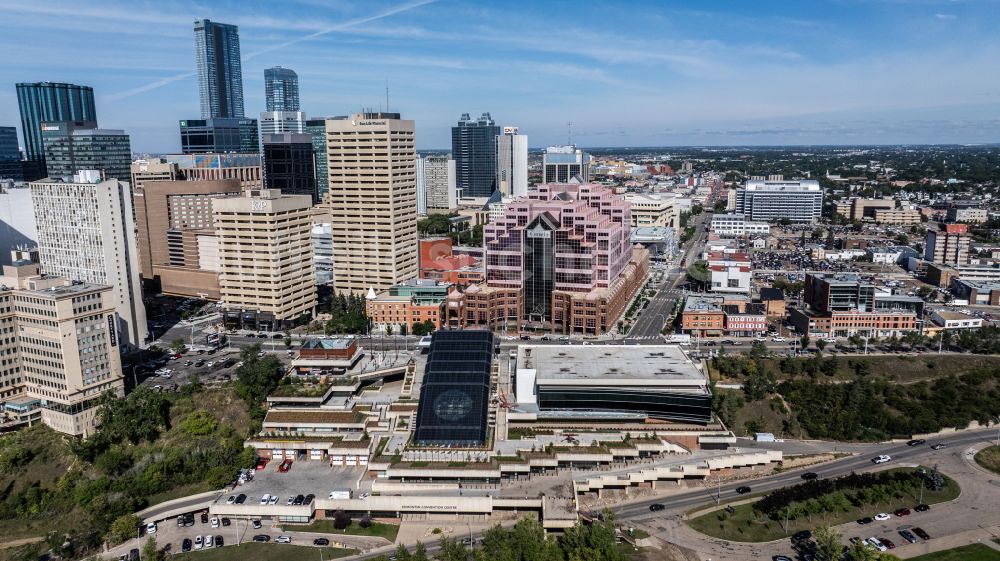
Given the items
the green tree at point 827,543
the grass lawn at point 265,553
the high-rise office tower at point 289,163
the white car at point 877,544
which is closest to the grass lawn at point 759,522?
the white car at point 877,544

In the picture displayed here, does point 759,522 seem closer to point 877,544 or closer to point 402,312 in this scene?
point 877,544

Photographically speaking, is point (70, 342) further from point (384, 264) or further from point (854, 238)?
point (854, 238)

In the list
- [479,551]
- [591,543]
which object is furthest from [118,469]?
[591,543]

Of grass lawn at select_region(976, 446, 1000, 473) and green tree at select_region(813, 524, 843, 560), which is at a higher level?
green tree at select_region(813, 524, 843, 560)

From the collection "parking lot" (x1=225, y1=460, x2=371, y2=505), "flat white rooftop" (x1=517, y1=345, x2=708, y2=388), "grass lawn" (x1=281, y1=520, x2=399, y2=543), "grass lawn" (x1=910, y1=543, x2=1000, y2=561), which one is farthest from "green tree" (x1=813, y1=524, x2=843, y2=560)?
"parking lot" (x1=225, y1=460, x2=371, y2=505)

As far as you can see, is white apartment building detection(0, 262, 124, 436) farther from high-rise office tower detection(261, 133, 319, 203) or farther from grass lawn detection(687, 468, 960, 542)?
high-rise office tower detection(261, 133, 319, 203)

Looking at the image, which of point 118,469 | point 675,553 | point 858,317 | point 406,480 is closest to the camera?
point 675,553

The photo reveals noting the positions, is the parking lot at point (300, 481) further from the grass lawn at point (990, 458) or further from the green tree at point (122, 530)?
the grass lawn at point (990, 458)

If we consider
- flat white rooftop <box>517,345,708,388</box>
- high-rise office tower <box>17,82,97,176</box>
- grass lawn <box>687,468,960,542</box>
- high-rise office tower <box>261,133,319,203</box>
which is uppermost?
high-rise office tower <box>17,82,97,176</box>
